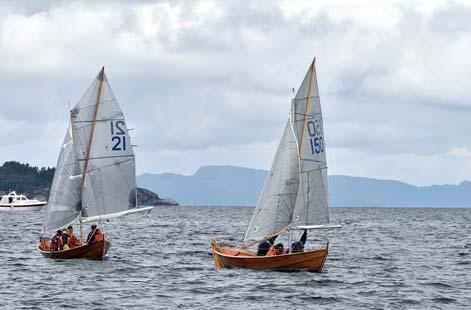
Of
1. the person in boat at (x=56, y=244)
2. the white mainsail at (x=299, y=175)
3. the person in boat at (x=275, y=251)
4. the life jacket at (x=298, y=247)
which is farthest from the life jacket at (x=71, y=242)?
the life jacket at (x=298, y=247)

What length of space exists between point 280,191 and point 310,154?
2760mm

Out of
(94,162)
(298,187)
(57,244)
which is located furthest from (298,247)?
(57,244)

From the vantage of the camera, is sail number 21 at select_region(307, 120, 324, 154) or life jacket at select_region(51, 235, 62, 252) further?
life jacket at select_region(51, 235, 62, 252)

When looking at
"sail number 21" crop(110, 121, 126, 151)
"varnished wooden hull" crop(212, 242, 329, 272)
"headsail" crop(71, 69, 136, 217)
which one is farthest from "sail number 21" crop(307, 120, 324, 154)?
"sail number 21" crop(110, 121, 126, 151)

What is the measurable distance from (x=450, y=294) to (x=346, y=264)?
15.6 meters

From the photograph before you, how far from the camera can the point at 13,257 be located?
6588 centimetres

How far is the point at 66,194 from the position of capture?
61.2 meters

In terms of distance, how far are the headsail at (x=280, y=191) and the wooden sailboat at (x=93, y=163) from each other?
1133 cm

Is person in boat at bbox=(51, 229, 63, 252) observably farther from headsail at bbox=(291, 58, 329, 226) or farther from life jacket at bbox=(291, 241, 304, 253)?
life jacket at bbox=(291, 241, 304, 253)

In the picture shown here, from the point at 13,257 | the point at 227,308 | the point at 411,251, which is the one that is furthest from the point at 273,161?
the point at 411,251

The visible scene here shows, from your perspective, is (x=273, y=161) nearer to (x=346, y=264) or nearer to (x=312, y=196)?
(x=312, y=196)

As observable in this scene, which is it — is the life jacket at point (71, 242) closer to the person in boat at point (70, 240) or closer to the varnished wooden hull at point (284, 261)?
the person in boat at point (70, 240)

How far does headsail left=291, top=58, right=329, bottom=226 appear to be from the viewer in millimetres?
51719

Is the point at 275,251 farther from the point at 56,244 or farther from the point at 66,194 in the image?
the point at 66,194
